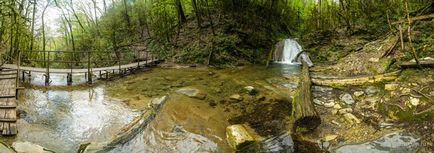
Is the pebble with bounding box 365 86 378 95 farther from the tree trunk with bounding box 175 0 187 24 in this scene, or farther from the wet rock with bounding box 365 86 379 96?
the tree trunk with bounding box 175 0 187 24

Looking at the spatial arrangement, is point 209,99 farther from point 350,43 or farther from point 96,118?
point 350,43

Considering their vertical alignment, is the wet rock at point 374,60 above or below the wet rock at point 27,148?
above

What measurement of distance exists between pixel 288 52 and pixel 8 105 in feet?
48.3

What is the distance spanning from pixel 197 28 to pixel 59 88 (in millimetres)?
10049

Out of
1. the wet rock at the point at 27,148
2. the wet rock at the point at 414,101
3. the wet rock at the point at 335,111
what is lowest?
the wet rock at the point at 27,148

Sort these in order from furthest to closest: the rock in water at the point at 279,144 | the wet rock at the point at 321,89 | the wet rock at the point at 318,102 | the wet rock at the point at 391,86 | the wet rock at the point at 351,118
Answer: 1. the wet rock at the point at 321,89
2. the wet rock at the point at 318,102
3. the wet rock at the point at 391,86
4. the wet rock at the point at 351,118
5. the rock in water at the point at 279,144

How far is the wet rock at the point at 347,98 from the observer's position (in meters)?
6.62

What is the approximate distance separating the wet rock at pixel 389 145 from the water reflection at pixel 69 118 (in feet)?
15.9

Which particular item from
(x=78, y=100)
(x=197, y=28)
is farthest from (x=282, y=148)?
(x=197, y=28)

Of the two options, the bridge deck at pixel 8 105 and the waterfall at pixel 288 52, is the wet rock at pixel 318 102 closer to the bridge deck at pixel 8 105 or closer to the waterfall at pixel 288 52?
the bridge deck at pixel 8 105

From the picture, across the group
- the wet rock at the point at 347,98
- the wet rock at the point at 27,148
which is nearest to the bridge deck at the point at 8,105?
the wet rock at the point at 27,148

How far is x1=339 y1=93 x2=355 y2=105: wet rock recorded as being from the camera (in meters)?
6.62

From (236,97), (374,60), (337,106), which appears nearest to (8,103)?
(236,97)

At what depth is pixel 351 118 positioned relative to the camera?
593cm
